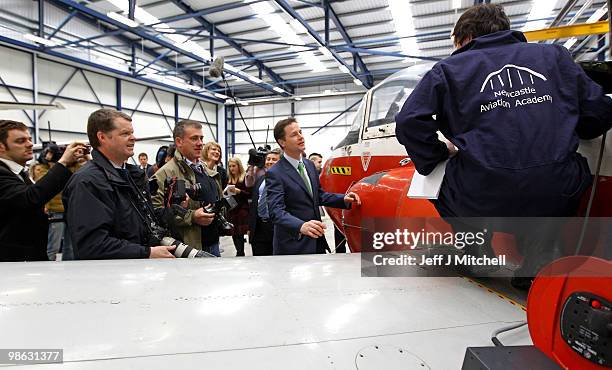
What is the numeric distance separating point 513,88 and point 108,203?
236cm

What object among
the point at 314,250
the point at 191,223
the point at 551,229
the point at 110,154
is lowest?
the point at 314,250

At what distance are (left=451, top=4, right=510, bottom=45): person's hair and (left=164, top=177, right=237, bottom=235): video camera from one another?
2281 mm

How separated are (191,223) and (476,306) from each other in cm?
245

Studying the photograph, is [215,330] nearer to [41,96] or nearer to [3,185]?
[3,185]

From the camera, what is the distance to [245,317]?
52.6 inches

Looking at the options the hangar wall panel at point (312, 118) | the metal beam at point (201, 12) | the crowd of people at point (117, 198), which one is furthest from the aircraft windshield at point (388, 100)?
the hangar wall panel at point (312, 118)

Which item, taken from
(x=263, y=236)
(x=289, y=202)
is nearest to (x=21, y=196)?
(x=289, y=202)

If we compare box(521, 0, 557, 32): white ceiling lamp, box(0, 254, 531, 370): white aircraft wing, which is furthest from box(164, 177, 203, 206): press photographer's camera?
box(521, 0, 557, 32): white ceiling lamp

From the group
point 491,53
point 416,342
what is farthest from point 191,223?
point 491,53

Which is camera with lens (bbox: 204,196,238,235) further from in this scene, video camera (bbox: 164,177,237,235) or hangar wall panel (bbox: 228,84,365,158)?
hangar wall panel (bbox: 228,84,365,158)

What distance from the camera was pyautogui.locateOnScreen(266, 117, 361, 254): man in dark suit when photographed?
293 centimetres

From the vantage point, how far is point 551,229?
1375 mm

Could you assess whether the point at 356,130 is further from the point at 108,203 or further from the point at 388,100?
the point at 108,203

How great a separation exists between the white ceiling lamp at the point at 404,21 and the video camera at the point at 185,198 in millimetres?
11276
